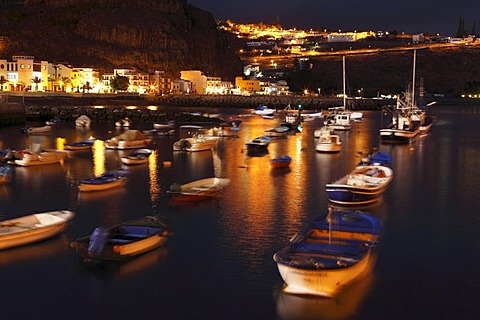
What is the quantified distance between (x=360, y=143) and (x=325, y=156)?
878cm

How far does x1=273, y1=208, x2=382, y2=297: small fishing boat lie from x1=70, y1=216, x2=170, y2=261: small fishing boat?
3.90m

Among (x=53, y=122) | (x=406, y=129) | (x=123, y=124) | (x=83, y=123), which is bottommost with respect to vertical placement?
(x=406, y=129)

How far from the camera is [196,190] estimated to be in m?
21.3

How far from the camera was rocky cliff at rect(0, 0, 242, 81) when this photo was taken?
121625mm

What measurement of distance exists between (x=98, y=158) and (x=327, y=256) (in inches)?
900

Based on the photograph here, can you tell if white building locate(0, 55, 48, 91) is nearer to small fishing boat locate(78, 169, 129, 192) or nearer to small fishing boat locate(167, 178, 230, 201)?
small fishing boat locate(78, 169, 129, 192)

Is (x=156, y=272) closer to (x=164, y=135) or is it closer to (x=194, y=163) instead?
(x=194, y=163)

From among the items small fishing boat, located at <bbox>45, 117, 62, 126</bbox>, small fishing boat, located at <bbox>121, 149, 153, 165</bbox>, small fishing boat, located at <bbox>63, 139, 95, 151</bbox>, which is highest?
small fishing boat, located at <bbox>45, 117, 62, 126</bbox>

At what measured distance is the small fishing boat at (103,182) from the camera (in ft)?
74.5

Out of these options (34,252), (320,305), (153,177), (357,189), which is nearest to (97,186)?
(153,177)

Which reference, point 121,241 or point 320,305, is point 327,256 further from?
point 121,241

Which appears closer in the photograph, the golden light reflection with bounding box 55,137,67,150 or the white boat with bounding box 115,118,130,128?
the golden light reflection with bounding box 55,137,67,150

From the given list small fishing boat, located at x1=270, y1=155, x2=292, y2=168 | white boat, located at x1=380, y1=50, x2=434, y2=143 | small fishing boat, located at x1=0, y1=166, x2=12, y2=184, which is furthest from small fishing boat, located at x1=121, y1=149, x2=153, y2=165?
white boat, located at x1=380, y1=50, x2=434, y2=143

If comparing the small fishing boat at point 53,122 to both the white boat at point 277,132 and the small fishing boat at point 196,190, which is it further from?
the small fishing boat at point 196,190
